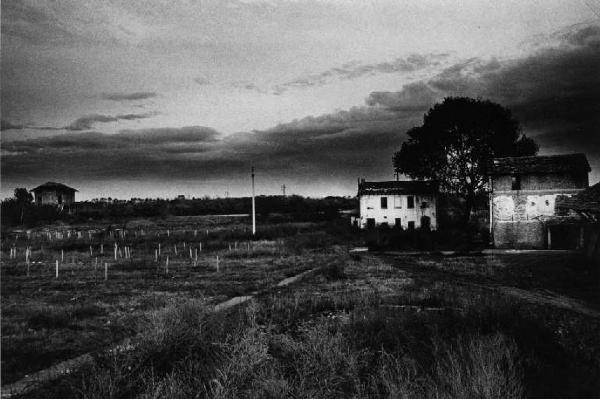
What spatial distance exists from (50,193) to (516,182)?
258ft

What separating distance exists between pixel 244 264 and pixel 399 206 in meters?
27.2

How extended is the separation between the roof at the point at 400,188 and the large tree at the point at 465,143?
9.13 feet

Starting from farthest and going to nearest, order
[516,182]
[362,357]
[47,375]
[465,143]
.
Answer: [465,143] < [516,182] < [362,357] < [47,375]

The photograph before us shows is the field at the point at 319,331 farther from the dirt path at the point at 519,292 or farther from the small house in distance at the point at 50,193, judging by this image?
the small house in distance at the point at 50,193

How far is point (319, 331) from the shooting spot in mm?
9648

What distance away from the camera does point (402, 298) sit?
582 inches

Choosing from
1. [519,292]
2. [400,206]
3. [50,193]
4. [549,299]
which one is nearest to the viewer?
[549,299]

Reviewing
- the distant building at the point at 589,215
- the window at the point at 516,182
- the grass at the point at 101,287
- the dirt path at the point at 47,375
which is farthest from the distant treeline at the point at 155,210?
the dirt path at the point at 47,375

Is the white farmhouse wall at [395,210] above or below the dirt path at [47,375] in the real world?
above

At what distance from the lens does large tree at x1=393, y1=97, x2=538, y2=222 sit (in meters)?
44.4

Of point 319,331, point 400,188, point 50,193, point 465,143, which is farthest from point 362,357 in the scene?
point 50,193

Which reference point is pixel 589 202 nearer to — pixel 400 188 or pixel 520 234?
pixel 520 234

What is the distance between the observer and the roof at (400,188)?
49.9 meters

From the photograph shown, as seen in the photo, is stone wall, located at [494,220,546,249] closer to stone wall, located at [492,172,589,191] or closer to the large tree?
stone wall, located at [492,172,589,191]
